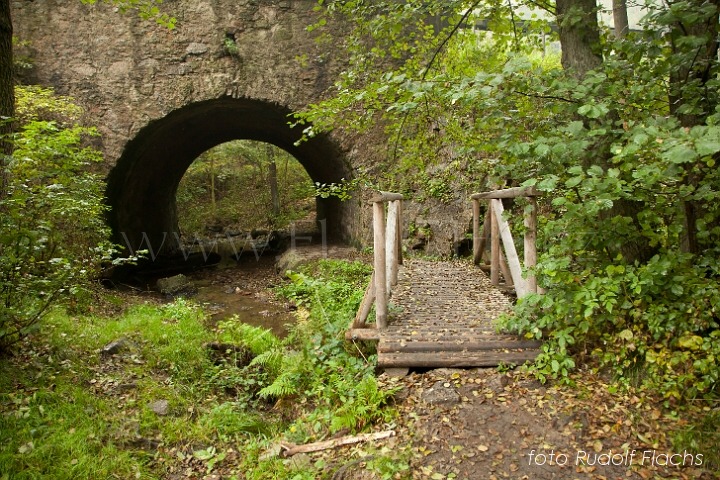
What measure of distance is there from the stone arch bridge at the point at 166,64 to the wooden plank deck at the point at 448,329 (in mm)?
4920

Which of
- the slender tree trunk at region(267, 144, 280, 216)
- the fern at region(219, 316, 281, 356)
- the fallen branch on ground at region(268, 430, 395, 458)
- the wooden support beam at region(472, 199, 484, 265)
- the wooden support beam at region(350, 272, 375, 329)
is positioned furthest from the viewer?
the slender tree trunk at region(267, 144, 280, 216)

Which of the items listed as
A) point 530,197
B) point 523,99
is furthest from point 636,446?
point 523,99

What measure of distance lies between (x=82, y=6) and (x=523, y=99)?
9429 millimetres

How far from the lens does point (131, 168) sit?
35.0ft

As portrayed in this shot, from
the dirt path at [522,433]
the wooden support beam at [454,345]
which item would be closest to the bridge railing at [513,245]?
the wooden support beam at [454,345]

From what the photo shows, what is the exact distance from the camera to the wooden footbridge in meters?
3.98

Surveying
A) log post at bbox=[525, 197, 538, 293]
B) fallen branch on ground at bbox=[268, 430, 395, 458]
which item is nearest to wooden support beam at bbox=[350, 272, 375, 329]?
fallen branch on ground at bbox=[268, 430, 395, 458]

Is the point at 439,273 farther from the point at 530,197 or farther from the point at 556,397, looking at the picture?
the point at 556,397

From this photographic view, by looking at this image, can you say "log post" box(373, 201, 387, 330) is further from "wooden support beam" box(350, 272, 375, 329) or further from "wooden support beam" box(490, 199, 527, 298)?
"wooden support beam" box(490, 199, 527, 298)

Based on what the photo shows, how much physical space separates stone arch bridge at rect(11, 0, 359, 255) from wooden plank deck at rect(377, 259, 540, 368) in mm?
4920

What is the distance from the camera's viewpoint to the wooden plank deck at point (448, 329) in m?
3.94

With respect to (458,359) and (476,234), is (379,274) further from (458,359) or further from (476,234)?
(476,234)

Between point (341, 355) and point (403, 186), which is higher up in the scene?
point (403, 186)

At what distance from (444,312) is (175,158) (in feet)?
36.8
